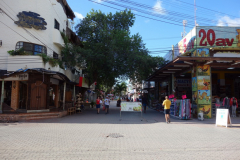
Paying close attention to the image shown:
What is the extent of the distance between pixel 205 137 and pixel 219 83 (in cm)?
1534

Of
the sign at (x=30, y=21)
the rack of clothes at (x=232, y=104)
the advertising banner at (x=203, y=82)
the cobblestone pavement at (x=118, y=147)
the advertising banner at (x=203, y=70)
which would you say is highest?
the sign at (x=30, y=21)

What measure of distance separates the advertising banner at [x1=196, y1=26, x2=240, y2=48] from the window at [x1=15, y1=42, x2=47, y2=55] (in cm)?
1337

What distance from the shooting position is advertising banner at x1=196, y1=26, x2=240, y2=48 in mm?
14977

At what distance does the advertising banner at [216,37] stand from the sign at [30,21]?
13288mm

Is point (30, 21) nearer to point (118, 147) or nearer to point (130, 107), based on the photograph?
point (130, 107)

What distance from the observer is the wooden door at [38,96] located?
46.8ft

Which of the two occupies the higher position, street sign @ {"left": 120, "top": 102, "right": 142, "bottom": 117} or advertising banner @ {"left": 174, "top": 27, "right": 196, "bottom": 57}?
advertising banner @ {"left": 174, "top": 27, "right": 196, "bottom": 57}

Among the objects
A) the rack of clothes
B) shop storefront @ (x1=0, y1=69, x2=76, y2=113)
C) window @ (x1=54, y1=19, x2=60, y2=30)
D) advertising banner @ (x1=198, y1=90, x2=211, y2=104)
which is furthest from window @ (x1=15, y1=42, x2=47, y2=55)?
the rack of clothes

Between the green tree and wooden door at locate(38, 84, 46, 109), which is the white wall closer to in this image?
wooden door at locate(38, 84, 46, 109)

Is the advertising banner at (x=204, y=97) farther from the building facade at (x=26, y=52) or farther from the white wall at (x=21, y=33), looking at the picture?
the white wall at (x=21, y=33)

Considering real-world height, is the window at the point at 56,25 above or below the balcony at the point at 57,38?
above

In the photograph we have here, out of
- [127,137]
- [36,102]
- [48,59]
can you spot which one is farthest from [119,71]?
[127,137]

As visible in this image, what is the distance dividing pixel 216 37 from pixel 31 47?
50.9 feet

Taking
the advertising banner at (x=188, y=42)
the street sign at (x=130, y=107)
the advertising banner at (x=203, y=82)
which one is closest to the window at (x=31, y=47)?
the street sign at (x=130, y=107)
